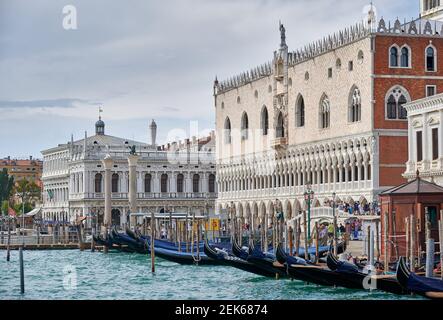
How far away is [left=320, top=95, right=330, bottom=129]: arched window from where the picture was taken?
23844 mm

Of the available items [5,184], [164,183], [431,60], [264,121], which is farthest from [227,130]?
[5,184]

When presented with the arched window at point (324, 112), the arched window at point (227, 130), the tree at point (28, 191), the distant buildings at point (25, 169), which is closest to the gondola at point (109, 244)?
the arched window at point (324, 112)

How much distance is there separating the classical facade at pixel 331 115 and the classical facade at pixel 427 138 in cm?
302

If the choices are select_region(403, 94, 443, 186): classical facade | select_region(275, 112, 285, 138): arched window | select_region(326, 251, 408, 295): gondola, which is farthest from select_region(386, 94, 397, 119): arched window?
select_region(326, 251, 408, 295): gondola

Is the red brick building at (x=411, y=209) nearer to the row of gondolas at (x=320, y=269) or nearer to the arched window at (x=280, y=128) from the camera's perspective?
the row of gondolas at (x=320, y=269)

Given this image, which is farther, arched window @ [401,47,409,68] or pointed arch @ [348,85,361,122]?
pointed arch @ [348,85,361,122]

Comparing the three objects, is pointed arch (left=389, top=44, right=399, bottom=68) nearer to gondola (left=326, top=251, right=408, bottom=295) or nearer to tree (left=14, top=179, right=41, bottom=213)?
gondola (left=326, top=251, right=408, bottom=295)

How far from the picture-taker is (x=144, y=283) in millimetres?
14492

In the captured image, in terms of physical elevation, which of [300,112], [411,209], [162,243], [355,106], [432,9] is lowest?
[162,243]

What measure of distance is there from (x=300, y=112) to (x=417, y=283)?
1609cm

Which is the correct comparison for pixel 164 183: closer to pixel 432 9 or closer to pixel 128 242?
pixel 432 9

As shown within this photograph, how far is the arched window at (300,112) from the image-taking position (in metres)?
25.6

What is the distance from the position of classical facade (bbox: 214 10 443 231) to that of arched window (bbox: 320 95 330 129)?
3cm
